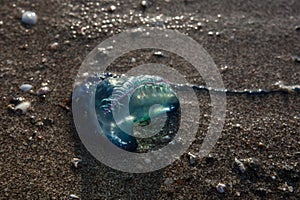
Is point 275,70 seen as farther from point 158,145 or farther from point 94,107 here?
point 94,107

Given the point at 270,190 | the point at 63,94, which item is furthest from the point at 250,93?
the point at 63,94

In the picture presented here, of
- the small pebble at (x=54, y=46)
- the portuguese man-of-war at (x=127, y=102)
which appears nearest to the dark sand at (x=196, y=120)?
the small pebble at (x=54, y=46)

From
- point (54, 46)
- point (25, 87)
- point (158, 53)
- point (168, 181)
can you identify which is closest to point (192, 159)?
point (168, 181)

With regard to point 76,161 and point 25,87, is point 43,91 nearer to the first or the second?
point 25,87

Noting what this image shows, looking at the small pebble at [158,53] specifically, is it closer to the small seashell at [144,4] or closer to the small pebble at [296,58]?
the small seashell at [144,4]

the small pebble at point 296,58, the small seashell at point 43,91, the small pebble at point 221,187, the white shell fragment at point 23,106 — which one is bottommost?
the small pebble at point 221,187

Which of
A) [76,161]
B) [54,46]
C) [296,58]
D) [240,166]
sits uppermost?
[296,58]

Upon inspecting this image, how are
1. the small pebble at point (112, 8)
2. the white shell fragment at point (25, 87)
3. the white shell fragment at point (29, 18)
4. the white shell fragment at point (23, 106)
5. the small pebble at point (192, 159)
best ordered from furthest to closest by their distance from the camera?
1. the small pebble at point (112, 8)
2. the white shell fragment at point (29, 18)
3. the white shell fragment at point (25, 87)
4. the white shell fragment at point (23, 106)
5. the small pebble at point (192, 159)
